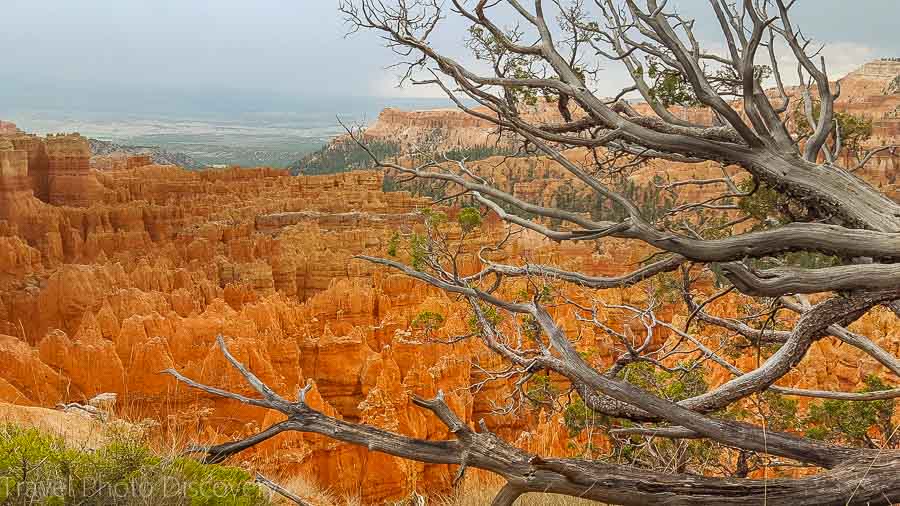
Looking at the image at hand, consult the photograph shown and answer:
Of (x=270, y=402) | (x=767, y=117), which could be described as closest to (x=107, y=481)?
(x=270, y=402)

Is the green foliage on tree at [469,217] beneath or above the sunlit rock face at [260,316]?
above

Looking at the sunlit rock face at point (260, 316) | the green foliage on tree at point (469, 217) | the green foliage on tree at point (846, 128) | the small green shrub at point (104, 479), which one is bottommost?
the sunlit rock face at point (260, 316)

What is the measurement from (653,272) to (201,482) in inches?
110

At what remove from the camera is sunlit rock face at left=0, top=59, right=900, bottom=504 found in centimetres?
1205

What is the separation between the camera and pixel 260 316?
15539 mm

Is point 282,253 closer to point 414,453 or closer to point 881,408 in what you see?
point 881,408

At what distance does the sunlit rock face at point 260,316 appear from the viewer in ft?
39.5

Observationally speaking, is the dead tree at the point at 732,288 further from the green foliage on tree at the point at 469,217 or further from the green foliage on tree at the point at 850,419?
the green foliage on tree at the point at 850,419

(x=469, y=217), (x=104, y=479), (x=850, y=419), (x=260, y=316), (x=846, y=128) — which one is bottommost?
(x=260, y=316)

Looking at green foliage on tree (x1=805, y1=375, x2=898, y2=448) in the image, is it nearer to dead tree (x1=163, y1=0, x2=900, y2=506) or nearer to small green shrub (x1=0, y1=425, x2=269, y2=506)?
dead tree (x1=163, y1=0, x2=900, y2=506)

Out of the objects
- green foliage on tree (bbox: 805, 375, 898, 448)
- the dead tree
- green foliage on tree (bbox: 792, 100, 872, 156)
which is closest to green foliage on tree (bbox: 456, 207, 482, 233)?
the dead tree

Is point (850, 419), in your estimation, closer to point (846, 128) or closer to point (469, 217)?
point (846, 128)

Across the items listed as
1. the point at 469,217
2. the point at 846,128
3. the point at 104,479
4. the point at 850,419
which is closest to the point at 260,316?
the point at 469,217

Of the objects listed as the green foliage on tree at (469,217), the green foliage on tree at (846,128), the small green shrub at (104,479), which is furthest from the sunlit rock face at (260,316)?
the green foliage on tree at (846,128)
